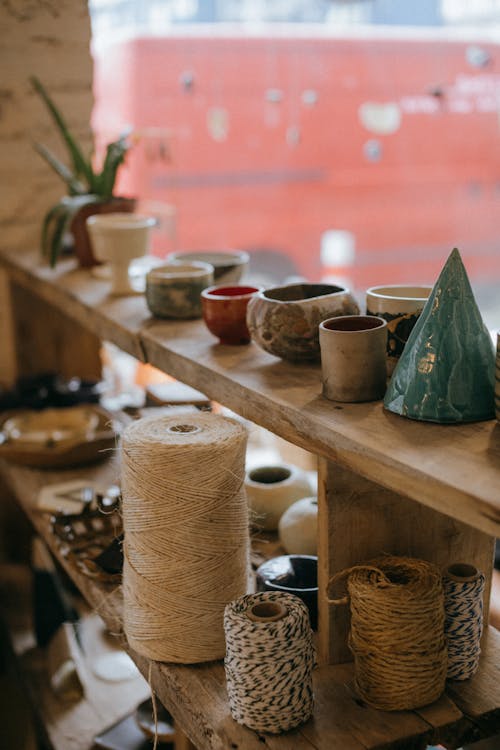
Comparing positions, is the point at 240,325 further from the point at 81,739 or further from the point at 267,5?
the point at 267,5

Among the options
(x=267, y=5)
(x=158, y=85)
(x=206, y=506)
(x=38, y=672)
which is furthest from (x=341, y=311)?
(x=267, y=5)

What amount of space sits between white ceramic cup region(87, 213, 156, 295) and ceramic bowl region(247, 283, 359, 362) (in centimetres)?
63

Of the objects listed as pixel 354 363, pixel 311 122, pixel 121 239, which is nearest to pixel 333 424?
pixel 354 363

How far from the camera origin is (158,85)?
13.4 feet

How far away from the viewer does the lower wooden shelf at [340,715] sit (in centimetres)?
107

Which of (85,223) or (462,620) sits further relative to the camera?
(85,223)

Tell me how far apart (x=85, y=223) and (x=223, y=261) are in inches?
21.7

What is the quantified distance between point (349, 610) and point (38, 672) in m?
1.25

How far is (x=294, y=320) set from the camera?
1232 millimetres

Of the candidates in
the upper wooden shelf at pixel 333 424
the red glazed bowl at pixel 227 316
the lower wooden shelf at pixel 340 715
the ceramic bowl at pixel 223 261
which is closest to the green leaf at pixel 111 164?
the ceramic bowl at pixel 223 261

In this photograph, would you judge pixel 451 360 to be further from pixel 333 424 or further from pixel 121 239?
pixel 121 239

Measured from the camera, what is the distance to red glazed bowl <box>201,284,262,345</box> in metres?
1.41

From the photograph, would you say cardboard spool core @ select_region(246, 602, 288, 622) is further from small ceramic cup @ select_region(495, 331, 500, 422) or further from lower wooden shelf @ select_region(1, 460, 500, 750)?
small ceramic cup @ select_region(495, 331, 500, 422)

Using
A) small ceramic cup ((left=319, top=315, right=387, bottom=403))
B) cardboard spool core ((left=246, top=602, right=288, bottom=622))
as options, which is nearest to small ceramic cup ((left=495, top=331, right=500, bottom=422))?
small ceramic cup ((left=319, top=315, right=387, bottom=403))
